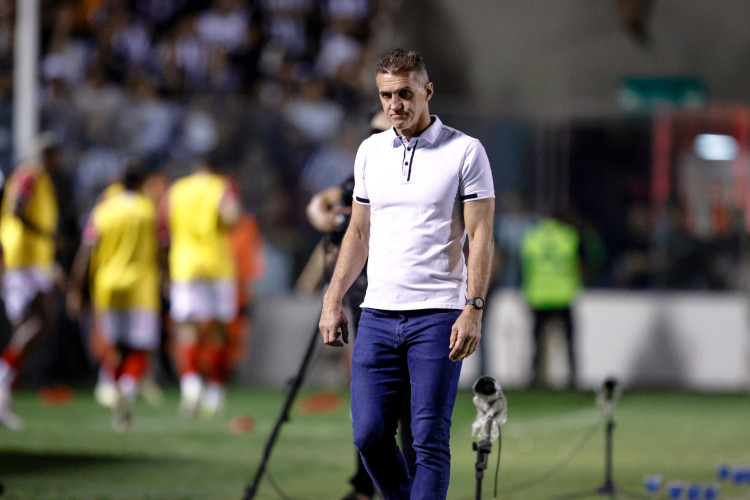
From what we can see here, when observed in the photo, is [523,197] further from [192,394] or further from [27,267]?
[27,267]

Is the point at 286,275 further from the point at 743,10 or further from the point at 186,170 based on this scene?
the point at 743,10

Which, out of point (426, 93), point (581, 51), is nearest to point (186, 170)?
point (581, 51)

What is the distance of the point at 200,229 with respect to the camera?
1320 centimetres

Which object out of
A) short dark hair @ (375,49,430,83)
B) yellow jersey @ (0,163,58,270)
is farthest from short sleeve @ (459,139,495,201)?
yellow jersey @ (0,163,58,270)

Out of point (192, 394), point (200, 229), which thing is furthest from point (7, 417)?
point (200, 229)

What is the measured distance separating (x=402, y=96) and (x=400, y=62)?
13cm

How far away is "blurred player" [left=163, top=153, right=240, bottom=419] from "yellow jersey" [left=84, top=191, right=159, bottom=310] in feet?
2.74

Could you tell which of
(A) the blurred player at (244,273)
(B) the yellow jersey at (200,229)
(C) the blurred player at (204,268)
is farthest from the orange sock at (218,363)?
(A) the blurred player at (244,273)

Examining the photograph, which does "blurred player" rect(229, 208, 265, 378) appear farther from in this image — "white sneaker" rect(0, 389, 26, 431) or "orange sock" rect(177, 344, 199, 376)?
"white sneaker" rect(0, 389, 26, 431)

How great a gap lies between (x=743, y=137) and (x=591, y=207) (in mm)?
1962

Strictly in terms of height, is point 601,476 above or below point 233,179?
below

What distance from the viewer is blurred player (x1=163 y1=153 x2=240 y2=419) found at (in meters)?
13.1

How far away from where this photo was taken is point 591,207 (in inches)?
660

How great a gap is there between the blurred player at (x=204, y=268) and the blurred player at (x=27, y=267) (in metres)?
1.53
